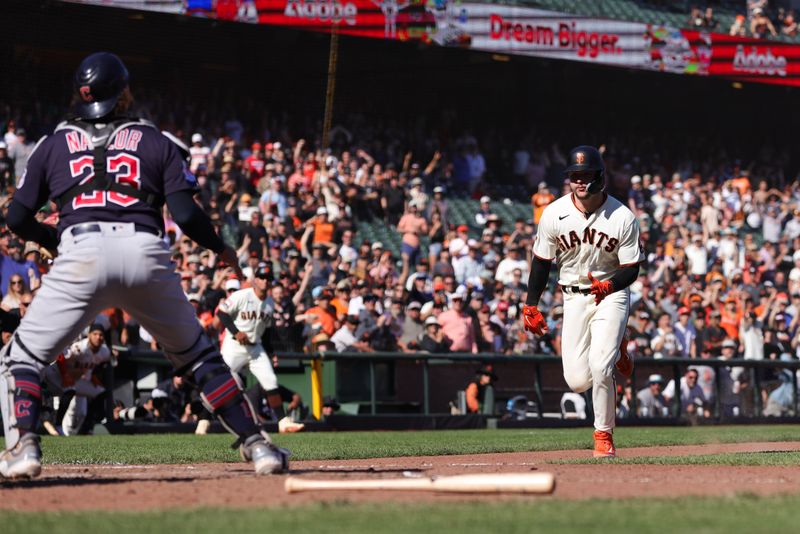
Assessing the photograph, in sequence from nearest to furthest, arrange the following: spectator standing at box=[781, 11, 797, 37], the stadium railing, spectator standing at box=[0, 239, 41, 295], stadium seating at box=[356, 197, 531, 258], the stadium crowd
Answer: spectator standing at box=[0, 239, 41, 295]
the stadium railing
the stadium crowd
stadium seating at box=[356, 197, 531, 258]
spectator standing at box=[781, 11, 797, 37]

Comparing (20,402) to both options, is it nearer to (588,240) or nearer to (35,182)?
(35,182)

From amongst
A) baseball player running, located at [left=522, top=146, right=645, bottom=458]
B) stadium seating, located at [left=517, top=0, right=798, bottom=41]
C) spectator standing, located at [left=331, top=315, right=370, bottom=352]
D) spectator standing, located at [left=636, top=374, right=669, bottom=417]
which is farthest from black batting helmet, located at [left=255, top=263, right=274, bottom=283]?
stadium seating, located at [left=517, top=0, right=798, bottom=41]

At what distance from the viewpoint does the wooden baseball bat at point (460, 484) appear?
17.7 ft

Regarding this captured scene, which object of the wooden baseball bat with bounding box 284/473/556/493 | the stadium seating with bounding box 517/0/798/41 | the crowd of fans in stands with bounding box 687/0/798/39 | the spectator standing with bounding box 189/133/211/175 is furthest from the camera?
the crowd of fans in stands with bounding box 687/0/798/39

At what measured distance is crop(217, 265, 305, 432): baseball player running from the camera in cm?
1455

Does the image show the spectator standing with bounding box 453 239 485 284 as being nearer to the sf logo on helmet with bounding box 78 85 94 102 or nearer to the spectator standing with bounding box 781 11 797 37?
the sf logo on helmet with bounding box 78 85 94 102

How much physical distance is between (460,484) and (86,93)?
8.95 ft

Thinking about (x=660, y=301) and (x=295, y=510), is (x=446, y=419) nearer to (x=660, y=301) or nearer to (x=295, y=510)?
(x=660, y=301)

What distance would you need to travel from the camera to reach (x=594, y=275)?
9.48 meters

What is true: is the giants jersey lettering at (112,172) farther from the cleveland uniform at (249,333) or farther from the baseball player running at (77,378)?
the baseball player running at (77,378)

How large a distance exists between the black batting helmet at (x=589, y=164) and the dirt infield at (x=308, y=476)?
201 centimetres

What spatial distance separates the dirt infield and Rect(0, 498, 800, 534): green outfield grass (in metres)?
0.32

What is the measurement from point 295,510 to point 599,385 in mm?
4478

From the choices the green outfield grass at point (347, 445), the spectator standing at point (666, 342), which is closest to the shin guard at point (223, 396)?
the green outfield grass at point (347, 445)
